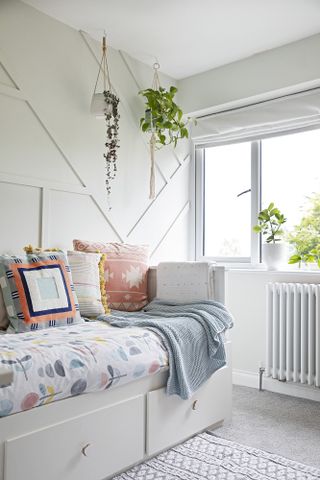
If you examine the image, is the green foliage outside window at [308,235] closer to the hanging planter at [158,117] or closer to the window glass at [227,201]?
the window glass at [227,201]

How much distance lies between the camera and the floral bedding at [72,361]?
147 cm

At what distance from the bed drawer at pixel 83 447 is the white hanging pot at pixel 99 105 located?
1.78 meters

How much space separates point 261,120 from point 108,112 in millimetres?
1147

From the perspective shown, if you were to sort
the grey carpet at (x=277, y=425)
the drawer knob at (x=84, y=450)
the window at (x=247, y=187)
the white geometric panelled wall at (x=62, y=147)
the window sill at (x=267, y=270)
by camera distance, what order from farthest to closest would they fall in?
the window at (x=247, y=187), the window sill at (x=267, y=270), the white geometric panelled wall at (x=62, y=147), the grey carpet at (x=277, y=425), the drawer knob at (x=84, y=450)

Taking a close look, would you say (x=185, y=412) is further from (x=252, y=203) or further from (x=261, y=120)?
→ (x=261, y=120)

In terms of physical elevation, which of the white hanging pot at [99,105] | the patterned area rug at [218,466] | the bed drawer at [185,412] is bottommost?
the patterned area rug at [218,466]

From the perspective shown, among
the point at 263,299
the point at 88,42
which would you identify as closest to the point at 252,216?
the point at 263,299

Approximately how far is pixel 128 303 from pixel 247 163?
1.54 meters

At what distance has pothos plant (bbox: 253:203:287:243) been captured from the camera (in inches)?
126

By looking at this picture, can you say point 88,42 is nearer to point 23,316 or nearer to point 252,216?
point 252,216

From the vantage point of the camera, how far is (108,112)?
2.92 metres

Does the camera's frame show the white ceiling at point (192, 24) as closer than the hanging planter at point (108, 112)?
Yes

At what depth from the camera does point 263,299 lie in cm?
324

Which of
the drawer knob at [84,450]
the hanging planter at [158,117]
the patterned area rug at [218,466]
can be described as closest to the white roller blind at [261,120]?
the hanging planter at [158,117]
